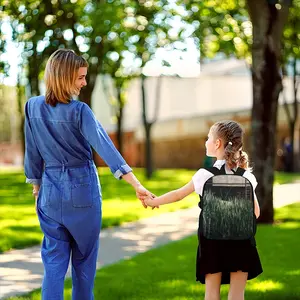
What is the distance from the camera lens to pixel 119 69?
28922mm

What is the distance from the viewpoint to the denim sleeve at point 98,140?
421 cm

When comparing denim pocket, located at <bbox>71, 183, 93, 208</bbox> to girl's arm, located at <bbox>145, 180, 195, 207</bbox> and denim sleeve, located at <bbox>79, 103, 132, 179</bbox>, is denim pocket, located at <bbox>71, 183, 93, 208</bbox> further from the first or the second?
girl's arm, located at <bbox>145, 180, 195, 207</bbox>

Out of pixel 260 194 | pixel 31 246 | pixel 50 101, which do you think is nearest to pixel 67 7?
pixel 260 194

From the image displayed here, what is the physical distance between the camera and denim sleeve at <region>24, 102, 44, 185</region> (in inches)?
175

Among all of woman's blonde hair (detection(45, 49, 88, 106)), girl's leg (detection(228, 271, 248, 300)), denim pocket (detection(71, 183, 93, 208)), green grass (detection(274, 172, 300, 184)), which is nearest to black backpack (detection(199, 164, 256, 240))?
girl's leg (detection(228, 271, 248, 300))

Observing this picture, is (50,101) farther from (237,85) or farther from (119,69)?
(237,85)

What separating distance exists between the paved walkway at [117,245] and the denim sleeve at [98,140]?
7.77ft

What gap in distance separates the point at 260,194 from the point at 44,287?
7.64 m

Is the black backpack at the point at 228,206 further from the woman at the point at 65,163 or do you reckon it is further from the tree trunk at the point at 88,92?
the tree trunk at the point at 88,92

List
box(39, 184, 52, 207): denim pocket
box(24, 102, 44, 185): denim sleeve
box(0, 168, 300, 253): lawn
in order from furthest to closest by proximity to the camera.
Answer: box(0, 168, 300, 253): lawn
box(24, 102, 44, 185): denim sleeve
box(39, 184, 52, 207): denim pocket

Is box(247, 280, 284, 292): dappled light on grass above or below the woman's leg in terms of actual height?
below

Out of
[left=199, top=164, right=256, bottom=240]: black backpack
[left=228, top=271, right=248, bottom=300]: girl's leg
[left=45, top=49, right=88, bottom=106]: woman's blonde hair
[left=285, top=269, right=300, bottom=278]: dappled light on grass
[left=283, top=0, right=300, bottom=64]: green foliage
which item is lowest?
[left=285, top=269, right=300, bottom=278]: dappled light on grass

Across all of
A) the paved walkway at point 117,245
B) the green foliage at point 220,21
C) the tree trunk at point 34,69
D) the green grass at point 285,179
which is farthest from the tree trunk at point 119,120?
the paved walkway at point 117,245

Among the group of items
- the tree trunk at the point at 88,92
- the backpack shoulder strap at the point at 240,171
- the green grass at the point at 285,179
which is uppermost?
the tree trunk at the point at 88,92
